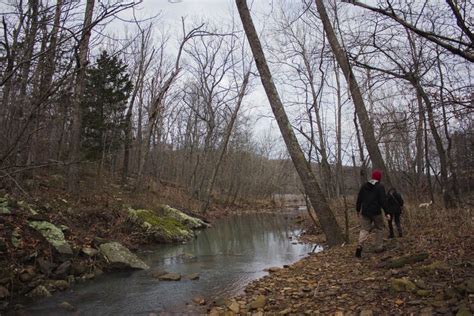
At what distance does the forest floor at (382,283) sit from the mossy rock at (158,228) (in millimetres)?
6660

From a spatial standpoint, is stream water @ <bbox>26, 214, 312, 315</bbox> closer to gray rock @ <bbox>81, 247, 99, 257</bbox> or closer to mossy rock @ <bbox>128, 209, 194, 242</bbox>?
mossy rock @ <bbox>128, 209, 194, 242</bbox>

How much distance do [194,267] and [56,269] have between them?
3.29m

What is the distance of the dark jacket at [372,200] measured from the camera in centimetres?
817

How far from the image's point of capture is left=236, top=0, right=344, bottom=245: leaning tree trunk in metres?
9.90

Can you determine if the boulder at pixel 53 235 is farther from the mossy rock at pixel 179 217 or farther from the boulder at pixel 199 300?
the mossy rock at pixel 179 217

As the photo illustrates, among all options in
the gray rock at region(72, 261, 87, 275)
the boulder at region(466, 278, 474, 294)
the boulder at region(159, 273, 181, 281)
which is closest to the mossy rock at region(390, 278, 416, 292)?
the boulder at region(466, 278, 474, 294)

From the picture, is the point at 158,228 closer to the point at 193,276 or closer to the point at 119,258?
the point at 119,258

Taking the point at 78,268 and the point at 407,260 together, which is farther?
the point at 78,268

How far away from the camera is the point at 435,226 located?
9.34m

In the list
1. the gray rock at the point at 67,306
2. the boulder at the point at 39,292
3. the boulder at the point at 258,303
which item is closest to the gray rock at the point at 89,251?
the boulder at the point at 39,292

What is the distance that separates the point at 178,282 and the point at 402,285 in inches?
190

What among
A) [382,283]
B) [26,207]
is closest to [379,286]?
[382,283]

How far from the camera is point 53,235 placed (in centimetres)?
914

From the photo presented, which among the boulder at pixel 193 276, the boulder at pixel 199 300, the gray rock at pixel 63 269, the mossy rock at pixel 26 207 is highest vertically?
the mossy rock at pixel 26 207
